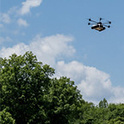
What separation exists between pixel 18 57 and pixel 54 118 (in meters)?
14.8

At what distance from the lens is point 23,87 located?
169 feet

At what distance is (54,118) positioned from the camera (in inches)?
2395

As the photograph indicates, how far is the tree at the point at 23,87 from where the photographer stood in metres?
51.6

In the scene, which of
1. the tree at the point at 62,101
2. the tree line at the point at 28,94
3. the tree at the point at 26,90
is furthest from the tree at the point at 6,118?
the tree at the point at 62,101

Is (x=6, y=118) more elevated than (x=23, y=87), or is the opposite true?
(x=23, y=87)

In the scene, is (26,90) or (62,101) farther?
(62,101)

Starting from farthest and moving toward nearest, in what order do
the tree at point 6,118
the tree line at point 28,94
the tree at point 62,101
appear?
the tree at point 62,101
the tree line at point 28,94
the tree at point 6,118

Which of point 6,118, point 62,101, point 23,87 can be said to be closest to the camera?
point 6,118

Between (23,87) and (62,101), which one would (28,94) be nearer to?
(23,87)

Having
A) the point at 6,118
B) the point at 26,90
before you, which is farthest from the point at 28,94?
the point at 6,118

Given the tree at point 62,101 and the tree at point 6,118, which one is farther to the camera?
the tree at point 62,101

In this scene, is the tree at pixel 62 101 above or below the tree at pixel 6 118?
above

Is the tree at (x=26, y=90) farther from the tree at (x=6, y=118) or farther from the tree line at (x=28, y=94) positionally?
the tree at (x=6, y=118)

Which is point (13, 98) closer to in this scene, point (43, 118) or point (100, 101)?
point (43, 118)
